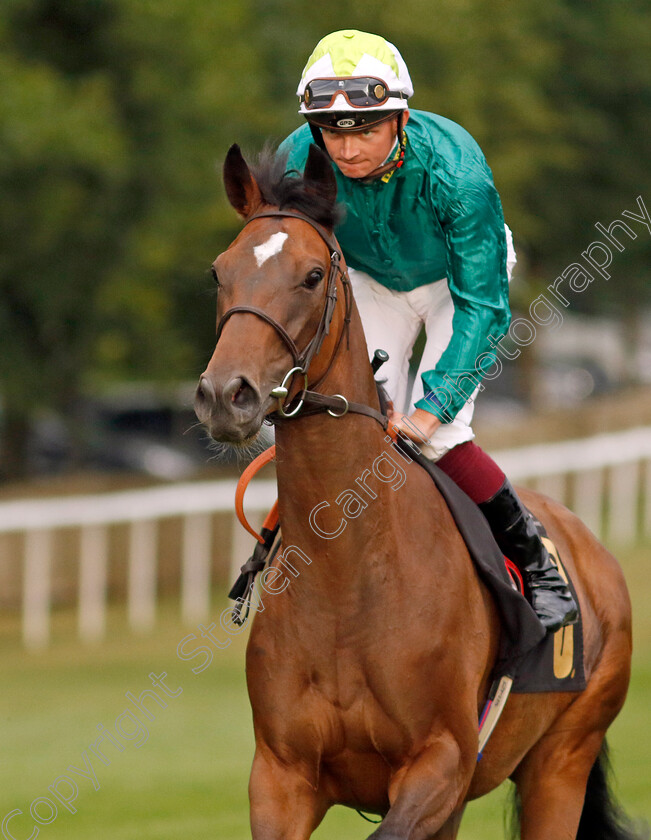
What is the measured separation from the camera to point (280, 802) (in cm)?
382

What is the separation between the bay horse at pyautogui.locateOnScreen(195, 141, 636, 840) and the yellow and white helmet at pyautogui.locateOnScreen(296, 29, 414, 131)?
0.27 metres

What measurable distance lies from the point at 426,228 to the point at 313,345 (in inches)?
34.3

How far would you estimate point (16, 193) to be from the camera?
12742mm

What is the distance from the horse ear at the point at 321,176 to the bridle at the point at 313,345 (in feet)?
0.29

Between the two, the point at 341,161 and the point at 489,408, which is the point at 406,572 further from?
the point at 489,408

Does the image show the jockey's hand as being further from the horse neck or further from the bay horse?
the horse neck

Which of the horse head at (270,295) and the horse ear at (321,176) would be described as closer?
the horse head at (270,295)

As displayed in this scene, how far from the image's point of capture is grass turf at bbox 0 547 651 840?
269 inches

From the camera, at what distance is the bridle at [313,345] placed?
134 inches

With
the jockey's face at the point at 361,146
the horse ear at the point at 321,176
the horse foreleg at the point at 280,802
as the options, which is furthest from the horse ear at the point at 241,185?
the horse foreleg at the point at 280,802

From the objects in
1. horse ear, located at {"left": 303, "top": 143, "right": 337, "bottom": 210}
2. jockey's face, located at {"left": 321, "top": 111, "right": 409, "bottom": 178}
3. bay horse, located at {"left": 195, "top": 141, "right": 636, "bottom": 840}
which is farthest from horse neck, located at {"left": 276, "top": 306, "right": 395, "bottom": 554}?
jockey's face, located at {"left": 321, "top": 111, "right": 409, "bottom": 178}

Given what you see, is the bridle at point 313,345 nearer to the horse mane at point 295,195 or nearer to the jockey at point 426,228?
the horse mane at point 295,195

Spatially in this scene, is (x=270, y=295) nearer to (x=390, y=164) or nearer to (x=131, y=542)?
(x=390, y=164)

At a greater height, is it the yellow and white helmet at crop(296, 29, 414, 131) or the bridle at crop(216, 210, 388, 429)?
the yellow and white helmet at crop(296, 29, 414, 131)
